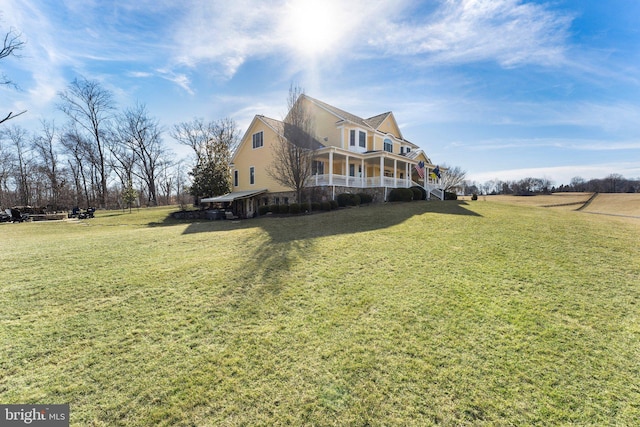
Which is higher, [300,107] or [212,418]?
[300,107]

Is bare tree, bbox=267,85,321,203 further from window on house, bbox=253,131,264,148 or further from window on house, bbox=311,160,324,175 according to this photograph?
window on house, bbox=253,131,264,148

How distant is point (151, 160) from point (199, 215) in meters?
26.8

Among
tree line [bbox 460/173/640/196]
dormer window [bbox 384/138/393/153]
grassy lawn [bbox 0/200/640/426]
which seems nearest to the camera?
grassy lawn [bbox 0/200/640/426]

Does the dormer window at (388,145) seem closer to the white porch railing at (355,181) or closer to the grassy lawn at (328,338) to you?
the white porch railing at (355,181)

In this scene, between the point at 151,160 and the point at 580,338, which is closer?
the point at 580,338

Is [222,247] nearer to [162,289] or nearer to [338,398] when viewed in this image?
[162,289]

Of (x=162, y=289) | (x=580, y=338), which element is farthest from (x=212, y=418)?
(x=580, y=338)

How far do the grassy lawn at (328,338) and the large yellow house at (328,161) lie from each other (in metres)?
13.8

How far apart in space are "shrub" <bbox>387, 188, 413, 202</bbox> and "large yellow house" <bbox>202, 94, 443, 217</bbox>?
1.88 ft

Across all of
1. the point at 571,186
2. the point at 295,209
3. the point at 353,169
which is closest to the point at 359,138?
the point at 353,169

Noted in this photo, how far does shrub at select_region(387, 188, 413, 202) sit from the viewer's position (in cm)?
2086

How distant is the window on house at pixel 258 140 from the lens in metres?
22.9

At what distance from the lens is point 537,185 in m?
73.4

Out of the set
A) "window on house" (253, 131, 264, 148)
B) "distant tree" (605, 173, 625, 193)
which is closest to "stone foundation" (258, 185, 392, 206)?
"window on house" (253, 131, 264, 148)
